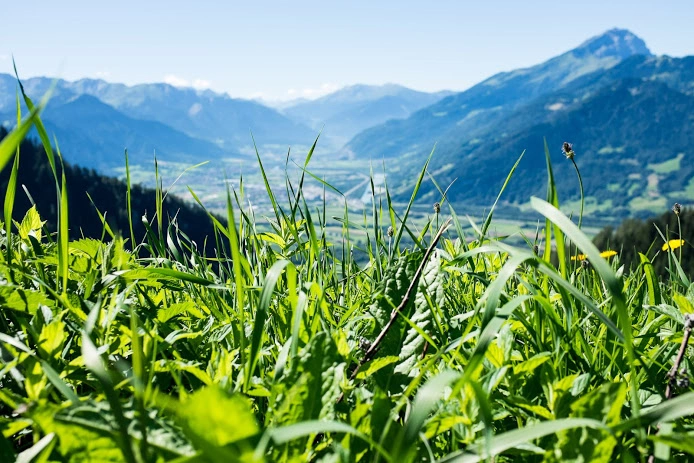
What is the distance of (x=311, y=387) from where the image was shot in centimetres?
75

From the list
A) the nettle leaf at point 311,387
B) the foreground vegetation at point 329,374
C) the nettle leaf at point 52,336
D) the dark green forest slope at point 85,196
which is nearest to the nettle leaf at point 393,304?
the foreground vegetation at point 329,374

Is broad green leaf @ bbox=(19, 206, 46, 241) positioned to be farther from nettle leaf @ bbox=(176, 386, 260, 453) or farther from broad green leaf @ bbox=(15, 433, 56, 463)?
nettle leaf @ bbox=(176, 386, 260, 453)

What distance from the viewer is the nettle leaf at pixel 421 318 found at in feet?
3.52

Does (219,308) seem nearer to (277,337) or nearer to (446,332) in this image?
(277,337)

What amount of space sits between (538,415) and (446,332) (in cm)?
32

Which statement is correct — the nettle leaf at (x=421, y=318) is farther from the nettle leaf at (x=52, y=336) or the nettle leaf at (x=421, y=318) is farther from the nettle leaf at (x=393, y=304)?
the nettle leaf at (x=52, y=336)

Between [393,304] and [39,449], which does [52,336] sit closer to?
[39,449]

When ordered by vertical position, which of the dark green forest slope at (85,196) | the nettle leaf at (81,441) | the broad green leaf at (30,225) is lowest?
the dark green forest slope at (85,196)

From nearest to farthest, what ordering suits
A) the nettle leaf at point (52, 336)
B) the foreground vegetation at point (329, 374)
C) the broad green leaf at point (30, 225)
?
the foreground vegetation at point (329, 374), the nettle leaf at point (52, 336), the broad green leaf at point (30, 225)

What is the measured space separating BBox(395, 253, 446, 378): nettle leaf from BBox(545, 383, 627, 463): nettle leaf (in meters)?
0.34

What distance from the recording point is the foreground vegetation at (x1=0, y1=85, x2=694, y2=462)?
23.3 inches

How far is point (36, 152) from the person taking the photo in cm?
7181

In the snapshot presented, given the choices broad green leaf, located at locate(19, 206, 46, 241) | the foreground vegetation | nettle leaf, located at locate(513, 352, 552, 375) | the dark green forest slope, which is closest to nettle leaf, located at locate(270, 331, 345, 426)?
the foreground vegetation

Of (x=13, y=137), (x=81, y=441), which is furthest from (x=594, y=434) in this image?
(x=13, y=137)
